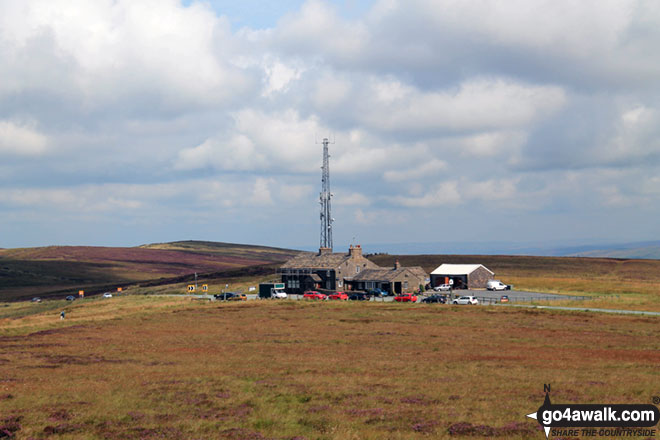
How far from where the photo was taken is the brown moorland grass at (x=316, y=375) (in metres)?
20.7

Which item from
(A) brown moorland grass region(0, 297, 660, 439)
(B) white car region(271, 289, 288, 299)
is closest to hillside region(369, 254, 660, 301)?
(B) white car region(271, 289, 288, 299)

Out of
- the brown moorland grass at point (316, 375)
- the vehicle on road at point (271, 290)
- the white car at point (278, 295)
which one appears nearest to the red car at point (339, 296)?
the white car at point (278, 295)

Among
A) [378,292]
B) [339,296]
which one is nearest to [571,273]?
[378,292]

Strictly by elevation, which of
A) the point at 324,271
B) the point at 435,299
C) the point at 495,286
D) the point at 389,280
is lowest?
the point at 435,299

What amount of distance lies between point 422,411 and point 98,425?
11.9 metres

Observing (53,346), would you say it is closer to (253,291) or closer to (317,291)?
(317,291)

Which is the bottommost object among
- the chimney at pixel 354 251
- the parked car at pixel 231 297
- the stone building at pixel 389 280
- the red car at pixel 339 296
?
the parked car at pixel 231 297

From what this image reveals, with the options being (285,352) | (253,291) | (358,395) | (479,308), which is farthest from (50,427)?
(253,291)

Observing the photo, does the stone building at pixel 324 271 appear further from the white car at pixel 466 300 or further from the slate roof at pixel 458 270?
the white car at pixel 466 300

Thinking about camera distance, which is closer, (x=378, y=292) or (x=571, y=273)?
(x=378, y=292)

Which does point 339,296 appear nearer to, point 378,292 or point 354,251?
point 378,292

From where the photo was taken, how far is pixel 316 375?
30.3 meters

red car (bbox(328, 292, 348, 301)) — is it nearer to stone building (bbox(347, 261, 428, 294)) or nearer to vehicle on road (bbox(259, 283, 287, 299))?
vehicle on road (bbox(259, 283, 287, 299))

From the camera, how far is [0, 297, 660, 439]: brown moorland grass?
20.7 meters
